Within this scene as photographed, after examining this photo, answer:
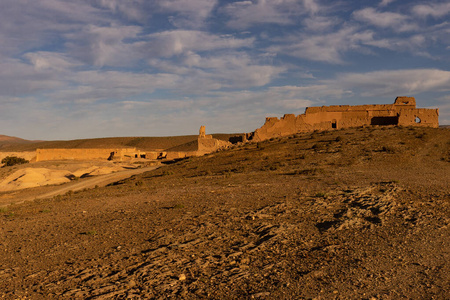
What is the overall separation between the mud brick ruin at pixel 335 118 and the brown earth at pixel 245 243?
15.7m

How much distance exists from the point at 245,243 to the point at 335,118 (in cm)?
2485

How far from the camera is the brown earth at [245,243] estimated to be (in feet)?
16.0

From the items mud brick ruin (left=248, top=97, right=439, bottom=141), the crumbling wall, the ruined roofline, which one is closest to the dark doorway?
mud brick ruin (left=248, top=97, right=439, bottom=141)

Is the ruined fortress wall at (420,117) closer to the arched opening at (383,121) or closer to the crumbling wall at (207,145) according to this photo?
the arched opening at (383,121)

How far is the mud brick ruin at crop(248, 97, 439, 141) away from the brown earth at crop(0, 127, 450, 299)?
15.7 metres

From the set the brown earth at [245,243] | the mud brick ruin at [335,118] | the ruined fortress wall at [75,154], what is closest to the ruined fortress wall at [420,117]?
the mud brick ruin at [335,118]

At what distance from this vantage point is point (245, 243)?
6.68m

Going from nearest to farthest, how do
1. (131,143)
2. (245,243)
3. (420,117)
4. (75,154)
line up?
(245,243), (420,117), (75,154), (131,143)

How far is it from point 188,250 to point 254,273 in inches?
65.4

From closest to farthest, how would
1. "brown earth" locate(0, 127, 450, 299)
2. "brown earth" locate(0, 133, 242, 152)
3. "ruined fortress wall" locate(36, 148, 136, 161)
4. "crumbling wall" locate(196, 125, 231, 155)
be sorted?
"brown earth" locate(0, 127, 450, 299)
"crumbling wall" locate(196, 125, 231, 155)
"ruined fortress wall" locate(36, 148, 136, 161)
"brown earth" locate(0, 133, 242, 152)

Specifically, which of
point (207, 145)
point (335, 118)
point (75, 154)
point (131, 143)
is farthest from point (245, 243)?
point (131, 143)

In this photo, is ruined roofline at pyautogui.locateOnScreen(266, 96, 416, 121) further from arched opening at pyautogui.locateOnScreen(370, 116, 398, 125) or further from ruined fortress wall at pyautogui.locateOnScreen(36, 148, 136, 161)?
ruined fortress wall at pyautogui.locateOnScreen(36, 148, 136, 161)

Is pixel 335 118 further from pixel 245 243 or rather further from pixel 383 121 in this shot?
pixel 245 243

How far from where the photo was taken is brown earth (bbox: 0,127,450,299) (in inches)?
192
